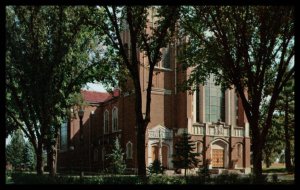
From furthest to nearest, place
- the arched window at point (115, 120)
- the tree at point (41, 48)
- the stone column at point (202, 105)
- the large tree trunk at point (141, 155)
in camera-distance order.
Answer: the arched window at point (115, 120) → the stone column at point (202, 105) → the tree at point (41, 48) → the large tree trunk at point (141, 155)

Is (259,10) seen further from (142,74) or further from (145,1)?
(142,74)

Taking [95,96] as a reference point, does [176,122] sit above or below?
below

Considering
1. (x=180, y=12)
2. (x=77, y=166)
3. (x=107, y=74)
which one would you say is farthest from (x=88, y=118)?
(x=180, y=12)

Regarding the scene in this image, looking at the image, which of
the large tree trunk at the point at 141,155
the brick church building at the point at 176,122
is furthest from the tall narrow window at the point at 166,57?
the large tree trunk at the point at 141,155

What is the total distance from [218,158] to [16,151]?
35468 millimetres

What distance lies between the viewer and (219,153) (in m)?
44.1

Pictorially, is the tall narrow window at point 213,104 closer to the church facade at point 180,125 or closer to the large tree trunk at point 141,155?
the church facade at point 180,125

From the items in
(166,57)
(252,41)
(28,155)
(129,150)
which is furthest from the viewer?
(28,155)

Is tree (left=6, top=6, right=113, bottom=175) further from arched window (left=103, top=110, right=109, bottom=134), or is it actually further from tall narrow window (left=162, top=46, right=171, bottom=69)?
arched window (left=103, top=110, right=109, bottom=134)

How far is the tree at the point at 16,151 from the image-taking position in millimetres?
63531

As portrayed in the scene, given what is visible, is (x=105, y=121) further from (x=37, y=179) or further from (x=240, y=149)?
(x=37, y=179)

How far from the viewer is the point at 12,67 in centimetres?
2395

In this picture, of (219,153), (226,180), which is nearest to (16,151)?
(219,153)

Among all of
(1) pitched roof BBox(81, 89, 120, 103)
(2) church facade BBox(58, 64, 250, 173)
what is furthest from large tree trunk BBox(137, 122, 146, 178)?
(1) pitched roof BBox(81, 89, 120, 103)
